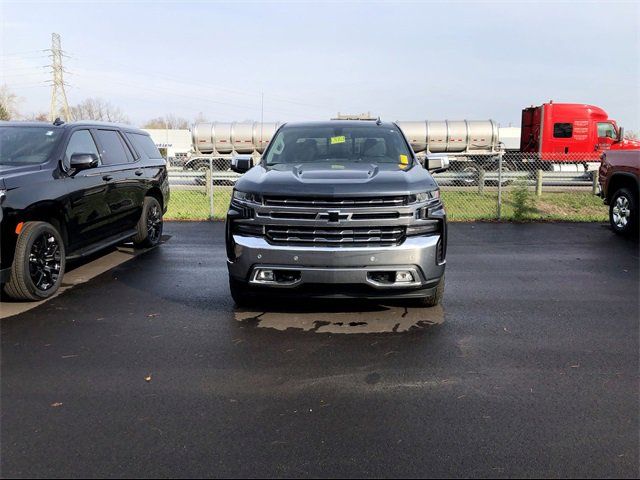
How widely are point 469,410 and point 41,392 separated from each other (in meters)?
2.77

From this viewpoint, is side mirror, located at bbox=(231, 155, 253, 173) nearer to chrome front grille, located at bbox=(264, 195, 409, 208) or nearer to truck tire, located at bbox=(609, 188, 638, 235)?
chrome front grille, located at bbox=(264, 195, 409, 208)

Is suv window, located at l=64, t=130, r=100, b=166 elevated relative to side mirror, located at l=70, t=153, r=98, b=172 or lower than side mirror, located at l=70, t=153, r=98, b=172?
elevated

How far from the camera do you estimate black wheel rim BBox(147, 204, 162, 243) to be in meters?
8.56

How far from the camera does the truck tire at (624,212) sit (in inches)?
382

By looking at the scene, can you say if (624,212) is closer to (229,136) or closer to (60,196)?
(60,196)

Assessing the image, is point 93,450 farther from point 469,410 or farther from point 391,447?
point 469,410

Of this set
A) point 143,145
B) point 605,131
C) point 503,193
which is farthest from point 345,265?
point 605,131

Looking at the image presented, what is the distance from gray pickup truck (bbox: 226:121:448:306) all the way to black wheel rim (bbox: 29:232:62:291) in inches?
83.7

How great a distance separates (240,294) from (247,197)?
3.26 feet

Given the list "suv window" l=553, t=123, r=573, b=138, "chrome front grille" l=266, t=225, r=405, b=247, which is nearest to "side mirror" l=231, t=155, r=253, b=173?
"chrome front grille" l=266, t=225, r=405, b=247

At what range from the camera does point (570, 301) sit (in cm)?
573

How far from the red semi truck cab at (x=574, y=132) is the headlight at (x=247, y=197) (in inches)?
820

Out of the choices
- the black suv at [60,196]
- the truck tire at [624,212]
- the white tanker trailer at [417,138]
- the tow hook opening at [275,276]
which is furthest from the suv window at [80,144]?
the white tanker trailer at [417,138]

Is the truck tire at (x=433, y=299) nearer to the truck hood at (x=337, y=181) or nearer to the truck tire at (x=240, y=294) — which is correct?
the truck hood at (x=337, y=181)
